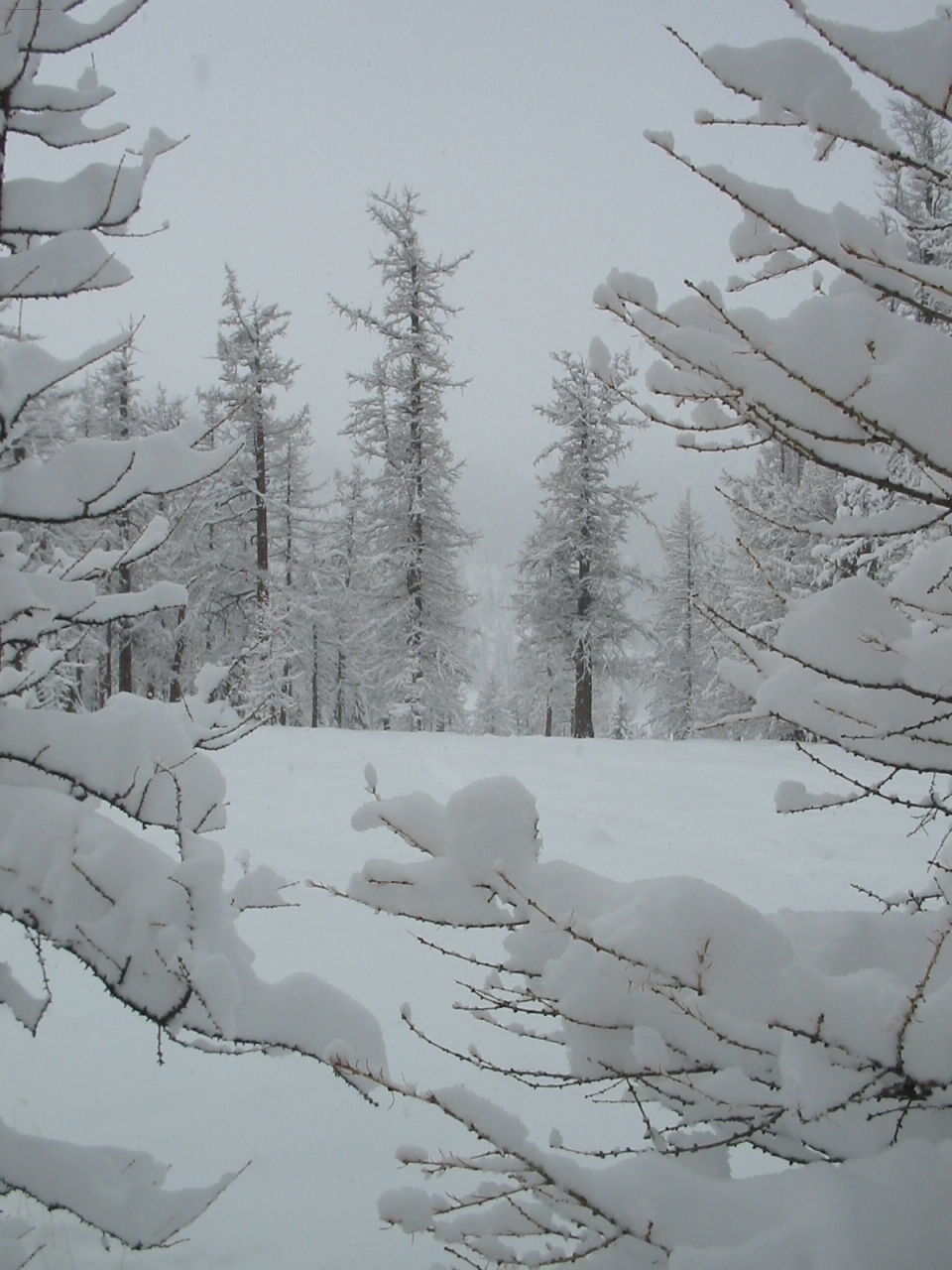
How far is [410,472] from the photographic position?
19469mm

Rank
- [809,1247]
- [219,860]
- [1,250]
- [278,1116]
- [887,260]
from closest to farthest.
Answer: [809,1247] < [887,260] < [219,860] < [1,250] < [278,1116]

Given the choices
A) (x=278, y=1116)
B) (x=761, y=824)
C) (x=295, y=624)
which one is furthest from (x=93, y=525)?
(x=278, y=1116)

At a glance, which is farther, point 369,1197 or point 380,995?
point 380,995

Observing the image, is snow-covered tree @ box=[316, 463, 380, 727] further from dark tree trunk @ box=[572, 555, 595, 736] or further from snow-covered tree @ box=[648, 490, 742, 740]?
snow-covered tree @ box=[648, 490, 742, 740]

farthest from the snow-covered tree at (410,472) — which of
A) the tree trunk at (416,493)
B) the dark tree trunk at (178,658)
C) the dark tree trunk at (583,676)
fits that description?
Result: the dark tree trunk at (178,658)

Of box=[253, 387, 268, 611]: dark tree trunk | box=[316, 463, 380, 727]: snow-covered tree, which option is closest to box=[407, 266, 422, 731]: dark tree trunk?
box=[253, 387, 268, 611]: dark tree trunk

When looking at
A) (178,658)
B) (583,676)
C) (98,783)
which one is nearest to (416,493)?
(583,676)

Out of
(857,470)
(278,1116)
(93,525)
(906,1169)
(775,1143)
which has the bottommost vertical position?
(278,1116)

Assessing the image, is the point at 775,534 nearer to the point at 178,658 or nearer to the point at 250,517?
the point at 250,517

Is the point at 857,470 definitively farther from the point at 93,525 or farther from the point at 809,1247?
the point at 93,525

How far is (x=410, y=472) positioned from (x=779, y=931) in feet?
61.6

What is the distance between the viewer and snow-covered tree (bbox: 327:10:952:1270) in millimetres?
1293

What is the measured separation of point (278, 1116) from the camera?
3361 mm

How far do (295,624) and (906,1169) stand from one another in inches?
883
